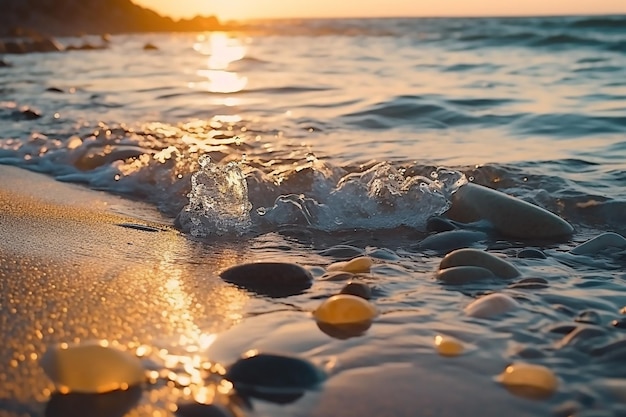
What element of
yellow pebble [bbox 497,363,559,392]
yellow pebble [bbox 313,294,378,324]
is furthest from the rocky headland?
yellow pebble [bbox 497,363,559,392]

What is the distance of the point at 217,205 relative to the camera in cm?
332

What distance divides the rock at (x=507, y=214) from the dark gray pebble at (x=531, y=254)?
10.7 inches

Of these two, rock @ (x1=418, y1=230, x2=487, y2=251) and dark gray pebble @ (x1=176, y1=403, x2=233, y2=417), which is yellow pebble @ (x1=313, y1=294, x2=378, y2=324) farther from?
rock @ (x1=418, y1=230, x2=487, y2=251)

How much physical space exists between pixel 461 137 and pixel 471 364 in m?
3.91

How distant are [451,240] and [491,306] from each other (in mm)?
885

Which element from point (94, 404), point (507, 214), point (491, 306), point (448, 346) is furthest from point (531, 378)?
Answer: point (507, 214)

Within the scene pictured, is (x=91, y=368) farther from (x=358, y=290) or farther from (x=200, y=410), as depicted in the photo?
(x=358, y=290)

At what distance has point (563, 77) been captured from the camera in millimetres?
9562

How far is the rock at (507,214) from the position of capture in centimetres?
311

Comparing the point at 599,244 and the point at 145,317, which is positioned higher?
the point at 599,244

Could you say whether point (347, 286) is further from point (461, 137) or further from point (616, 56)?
point (616, 56)

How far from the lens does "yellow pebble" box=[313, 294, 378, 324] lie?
205 centimetres

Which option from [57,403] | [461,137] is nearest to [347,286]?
[57,403]

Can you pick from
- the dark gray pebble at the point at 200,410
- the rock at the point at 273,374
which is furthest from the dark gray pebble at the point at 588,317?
the dark gray pebble at the point at 200,410
